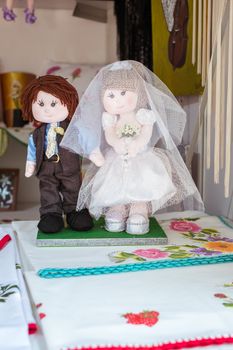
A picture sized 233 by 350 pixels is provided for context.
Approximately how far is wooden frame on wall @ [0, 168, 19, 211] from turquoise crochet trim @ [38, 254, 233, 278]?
57.2 inches

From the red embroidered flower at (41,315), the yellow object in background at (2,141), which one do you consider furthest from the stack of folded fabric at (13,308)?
the yellow object in background at (2,141)

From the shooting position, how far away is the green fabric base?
82 cm

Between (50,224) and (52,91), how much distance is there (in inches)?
9.6

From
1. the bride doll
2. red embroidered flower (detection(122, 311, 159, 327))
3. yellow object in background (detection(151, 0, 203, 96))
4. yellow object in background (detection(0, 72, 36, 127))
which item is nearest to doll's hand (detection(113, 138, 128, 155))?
the bride doll

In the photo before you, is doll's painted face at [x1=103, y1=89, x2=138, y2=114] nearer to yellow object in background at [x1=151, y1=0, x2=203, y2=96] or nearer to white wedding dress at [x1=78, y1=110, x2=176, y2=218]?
white wedding dress at [x1=78, y1=110, x2=176, y2=218]

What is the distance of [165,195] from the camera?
845 millimetres

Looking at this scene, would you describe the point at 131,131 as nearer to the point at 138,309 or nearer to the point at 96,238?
the point at 96,238

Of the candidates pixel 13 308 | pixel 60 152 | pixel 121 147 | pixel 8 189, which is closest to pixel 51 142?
pixel 60 152

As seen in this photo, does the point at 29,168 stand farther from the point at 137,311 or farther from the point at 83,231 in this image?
the point at 137,311

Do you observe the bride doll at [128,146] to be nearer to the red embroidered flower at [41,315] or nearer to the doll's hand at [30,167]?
the doll's hand at [30,167]

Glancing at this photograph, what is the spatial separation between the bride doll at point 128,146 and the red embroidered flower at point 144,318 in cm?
32

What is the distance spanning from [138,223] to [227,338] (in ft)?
1.25

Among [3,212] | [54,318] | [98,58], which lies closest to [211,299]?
[54,318]

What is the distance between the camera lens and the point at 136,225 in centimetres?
85
